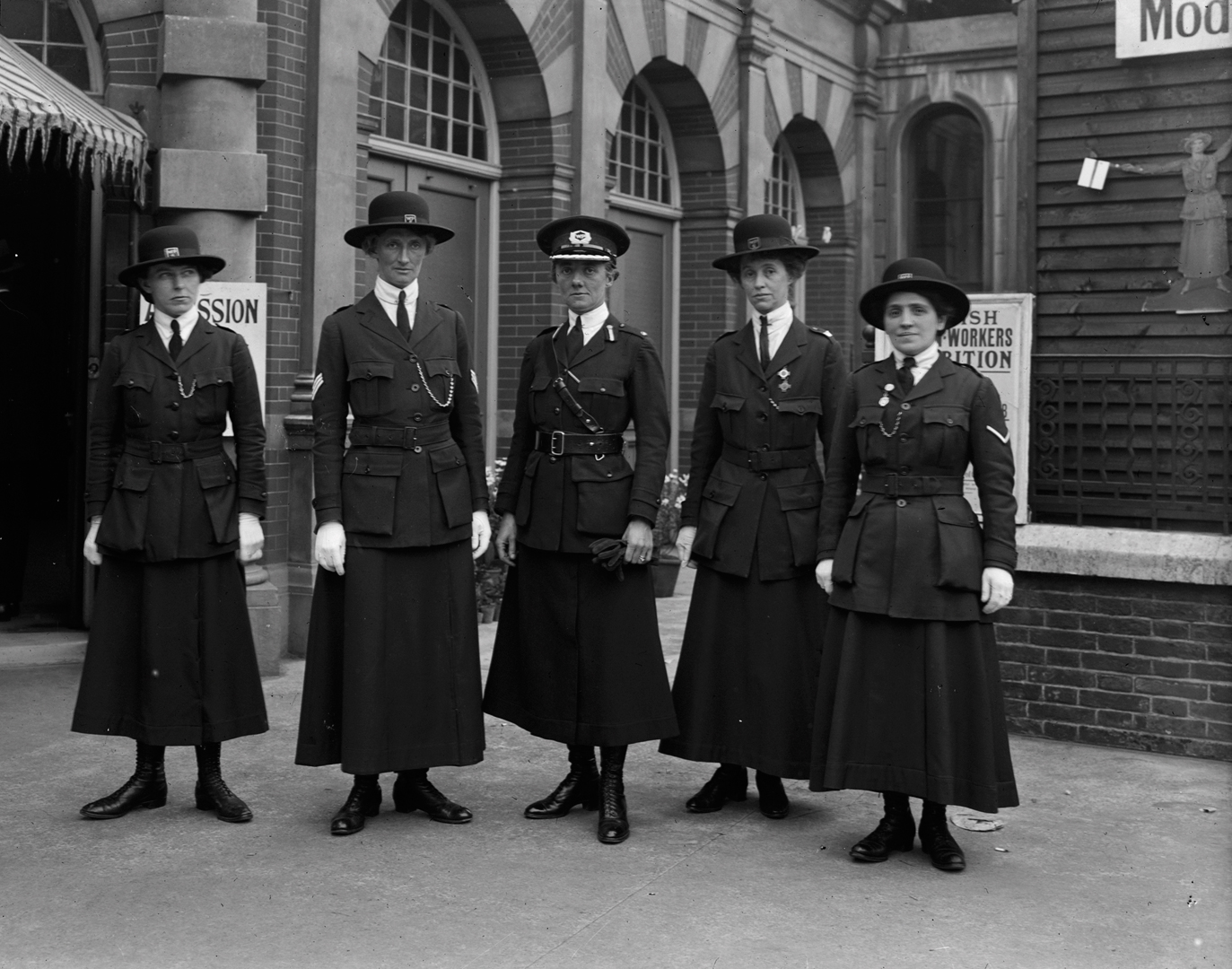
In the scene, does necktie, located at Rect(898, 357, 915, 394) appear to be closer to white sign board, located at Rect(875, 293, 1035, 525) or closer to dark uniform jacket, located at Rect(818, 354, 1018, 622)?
dark uniform jacket, located at Rect(818, 354, 1018, 622)

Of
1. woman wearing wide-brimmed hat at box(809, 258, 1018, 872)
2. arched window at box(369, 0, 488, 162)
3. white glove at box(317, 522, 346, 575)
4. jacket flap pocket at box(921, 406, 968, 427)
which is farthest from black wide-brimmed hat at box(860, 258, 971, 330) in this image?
arched window at box(369, 0, 488, 162)

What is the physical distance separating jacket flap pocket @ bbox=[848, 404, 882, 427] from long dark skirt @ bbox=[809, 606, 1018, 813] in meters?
0.65

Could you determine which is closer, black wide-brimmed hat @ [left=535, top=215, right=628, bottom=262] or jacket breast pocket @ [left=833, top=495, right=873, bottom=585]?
jacket breast pocket @ [left=833, top=495, right=873, bottom=585]

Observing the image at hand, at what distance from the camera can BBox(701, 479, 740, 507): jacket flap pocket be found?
18.4 ft

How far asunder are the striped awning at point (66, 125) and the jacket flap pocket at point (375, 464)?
2843mm

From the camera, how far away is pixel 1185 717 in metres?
6.71

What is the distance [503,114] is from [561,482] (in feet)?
22.3

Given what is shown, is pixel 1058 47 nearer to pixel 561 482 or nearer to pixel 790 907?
pixel 561 482

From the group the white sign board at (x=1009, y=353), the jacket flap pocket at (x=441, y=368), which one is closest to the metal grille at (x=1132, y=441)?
the white sign board at (x=1009, y=353)

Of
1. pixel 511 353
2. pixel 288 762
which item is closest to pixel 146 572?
pixel 288 762

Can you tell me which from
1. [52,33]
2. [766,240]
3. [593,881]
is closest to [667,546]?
[52,33]

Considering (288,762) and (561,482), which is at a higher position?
(561,482)

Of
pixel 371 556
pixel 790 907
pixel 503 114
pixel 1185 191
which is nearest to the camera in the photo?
pixel 790 907

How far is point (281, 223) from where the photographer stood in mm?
8859
